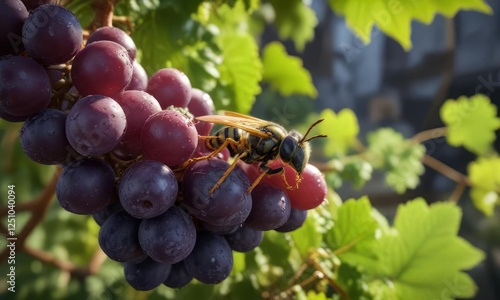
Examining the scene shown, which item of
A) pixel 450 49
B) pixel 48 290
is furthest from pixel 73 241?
pixel 450 49

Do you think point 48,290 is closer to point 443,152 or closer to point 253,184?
point 253,184

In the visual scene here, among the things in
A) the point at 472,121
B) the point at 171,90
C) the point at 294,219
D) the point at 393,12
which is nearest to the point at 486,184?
the point at 472,121

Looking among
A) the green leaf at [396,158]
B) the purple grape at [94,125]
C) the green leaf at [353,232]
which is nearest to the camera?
the purple grape at [94,125]

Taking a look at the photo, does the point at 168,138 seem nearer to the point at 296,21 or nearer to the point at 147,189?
the point at 147,189

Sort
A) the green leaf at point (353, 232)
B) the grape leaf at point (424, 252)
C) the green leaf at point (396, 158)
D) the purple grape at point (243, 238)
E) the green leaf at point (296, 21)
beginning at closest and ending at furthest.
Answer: the purple grape at point (243, 238), the green leaf at point (353, 232), the grape leaf at point (424, 252), the green leaf at point (296, 21), the green leaf at point (396, 158)

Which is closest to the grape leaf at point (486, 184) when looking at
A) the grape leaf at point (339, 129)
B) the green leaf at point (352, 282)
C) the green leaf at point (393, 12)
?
the grape leaf at point (339, 129)

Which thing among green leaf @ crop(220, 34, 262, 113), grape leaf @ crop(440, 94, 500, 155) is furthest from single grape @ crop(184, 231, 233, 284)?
grape leaf @ crop(440, 94, 500, 155)

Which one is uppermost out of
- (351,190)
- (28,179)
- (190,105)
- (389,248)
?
(190,105)

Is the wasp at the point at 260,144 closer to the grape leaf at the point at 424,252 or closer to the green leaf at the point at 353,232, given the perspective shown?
the green leaf at the point at 353,232
